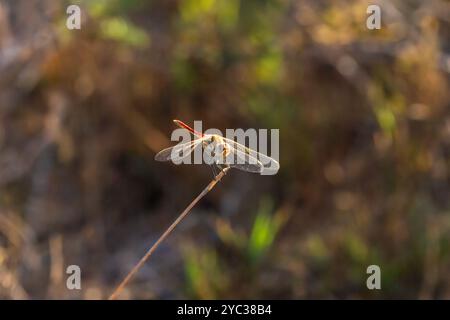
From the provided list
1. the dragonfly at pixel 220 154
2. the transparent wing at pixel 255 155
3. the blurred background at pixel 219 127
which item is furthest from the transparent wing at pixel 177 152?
the blurred background at pixel 219 127

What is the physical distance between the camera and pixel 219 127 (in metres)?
4.00

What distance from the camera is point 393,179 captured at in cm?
348

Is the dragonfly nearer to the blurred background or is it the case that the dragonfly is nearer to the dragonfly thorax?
the dragonfly thorax

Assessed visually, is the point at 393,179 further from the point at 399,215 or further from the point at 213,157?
the point at 213,157

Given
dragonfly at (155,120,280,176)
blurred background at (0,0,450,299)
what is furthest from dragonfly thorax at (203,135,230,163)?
blurred background at (0,0,450,299)

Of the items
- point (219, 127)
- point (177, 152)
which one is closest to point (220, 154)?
point (177, 152)

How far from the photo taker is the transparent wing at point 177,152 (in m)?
1.91

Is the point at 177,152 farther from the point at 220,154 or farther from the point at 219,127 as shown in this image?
the point at 219,127

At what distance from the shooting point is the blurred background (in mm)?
3371

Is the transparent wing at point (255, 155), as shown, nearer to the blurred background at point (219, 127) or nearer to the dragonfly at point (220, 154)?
the dragonfly at point (220, 154)

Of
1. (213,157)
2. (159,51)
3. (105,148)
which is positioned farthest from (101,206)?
(213,157)

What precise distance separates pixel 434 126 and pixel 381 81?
0.44 meters

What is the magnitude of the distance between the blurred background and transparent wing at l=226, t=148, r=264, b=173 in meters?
→ 1.31

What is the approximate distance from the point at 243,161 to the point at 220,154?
10 centimetres
